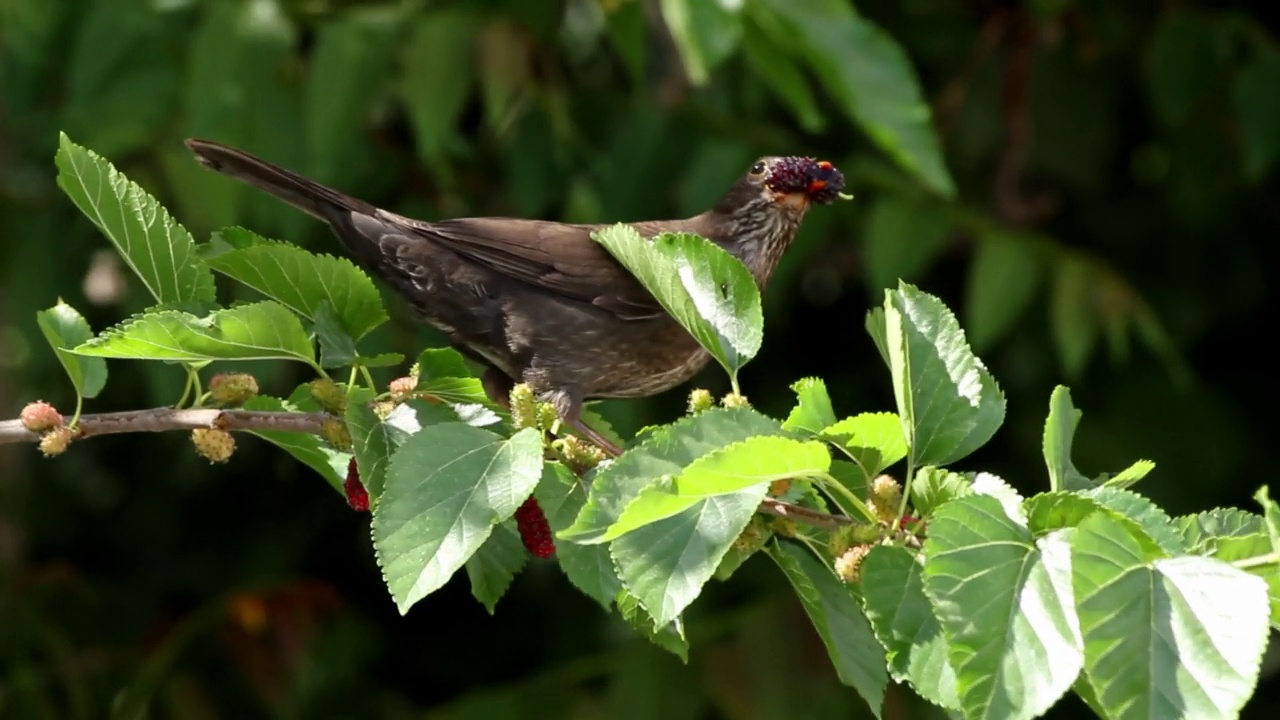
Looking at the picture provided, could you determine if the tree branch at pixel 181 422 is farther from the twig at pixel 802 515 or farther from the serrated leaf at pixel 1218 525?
the serrated leaf at pixel 1218 525

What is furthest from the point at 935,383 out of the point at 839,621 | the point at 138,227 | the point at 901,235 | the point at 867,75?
the point at 901,235

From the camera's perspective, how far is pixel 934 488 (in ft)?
5.86

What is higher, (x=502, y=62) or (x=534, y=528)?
(x=534, y=528)

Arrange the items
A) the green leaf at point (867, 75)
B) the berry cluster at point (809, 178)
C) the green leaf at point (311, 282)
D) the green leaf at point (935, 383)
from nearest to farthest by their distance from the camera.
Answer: the green leaf at point (935, 383)
the green leaf at point (311, 282)
the berry cluster at point (809, 178)
the green leaf at point (867, 75)

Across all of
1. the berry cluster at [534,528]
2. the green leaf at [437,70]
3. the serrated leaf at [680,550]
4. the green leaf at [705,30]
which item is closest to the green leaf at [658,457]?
the serrated leaf at [680,550]

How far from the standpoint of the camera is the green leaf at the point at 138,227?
2.04m

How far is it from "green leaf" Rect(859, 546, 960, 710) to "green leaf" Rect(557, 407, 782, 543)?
189 millimetres

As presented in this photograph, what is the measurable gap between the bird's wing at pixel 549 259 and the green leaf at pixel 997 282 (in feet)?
4.74

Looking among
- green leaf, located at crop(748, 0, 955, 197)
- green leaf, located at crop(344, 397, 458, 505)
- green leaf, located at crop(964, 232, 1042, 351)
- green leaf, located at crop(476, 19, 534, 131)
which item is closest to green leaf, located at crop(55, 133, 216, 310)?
green leaf, located at crop(344, 397, 458, 505)

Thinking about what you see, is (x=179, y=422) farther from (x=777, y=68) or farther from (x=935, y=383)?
(x=777, y=68)

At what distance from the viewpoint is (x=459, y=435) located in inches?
73.3

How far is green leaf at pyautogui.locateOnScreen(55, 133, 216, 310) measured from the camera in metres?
2.04

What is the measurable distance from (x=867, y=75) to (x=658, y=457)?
198 centimetres

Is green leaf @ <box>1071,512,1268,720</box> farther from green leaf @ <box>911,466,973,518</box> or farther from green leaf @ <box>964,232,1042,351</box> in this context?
green leaf @ <box>964,232,1042,351</box>
